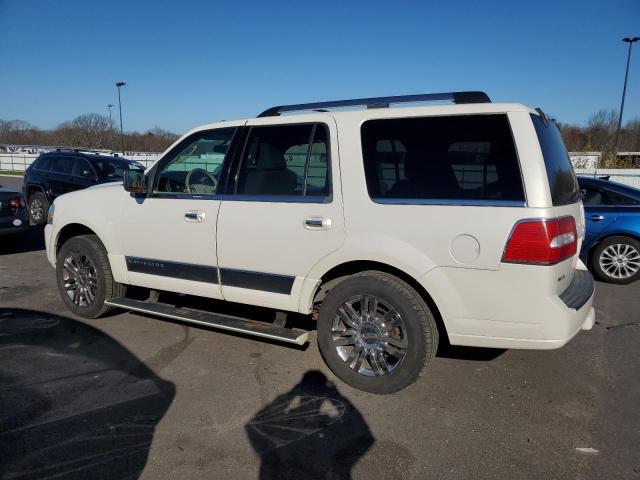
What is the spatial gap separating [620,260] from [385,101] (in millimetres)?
4945

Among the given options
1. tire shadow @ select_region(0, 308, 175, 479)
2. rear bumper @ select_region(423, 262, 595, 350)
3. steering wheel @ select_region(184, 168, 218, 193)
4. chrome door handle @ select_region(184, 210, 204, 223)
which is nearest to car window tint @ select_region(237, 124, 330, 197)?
steering wheel @ select_region(184, 168, 218, 193)

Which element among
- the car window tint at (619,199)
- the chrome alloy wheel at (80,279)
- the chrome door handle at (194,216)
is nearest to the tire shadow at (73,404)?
the chrome alloy wheel at (80,279)

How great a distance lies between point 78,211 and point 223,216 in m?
1.86

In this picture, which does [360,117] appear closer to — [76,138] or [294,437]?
[294,437]

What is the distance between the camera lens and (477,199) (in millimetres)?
3012

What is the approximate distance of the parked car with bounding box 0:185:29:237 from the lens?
808 cm

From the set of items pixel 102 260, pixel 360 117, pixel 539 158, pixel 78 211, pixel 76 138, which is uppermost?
pixel 76 138

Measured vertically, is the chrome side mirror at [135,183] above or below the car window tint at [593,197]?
above

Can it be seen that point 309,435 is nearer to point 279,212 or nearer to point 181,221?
point 279,212

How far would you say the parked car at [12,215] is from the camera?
26.5 ft

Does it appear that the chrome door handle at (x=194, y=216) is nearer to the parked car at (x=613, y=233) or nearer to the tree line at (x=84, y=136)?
the parked car at (x=613, y=233)

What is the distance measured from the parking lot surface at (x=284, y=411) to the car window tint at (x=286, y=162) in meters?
1.43

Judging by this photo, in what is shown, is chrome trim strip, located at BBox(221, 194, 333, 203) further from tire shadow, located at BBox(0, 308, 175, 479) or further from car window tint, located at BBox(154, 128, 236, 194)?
tire shadow, located at BBox(0, 308, 175, 479)

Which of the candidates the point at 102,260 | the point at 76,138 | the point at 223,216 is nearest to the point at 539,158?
the point at 223,216
